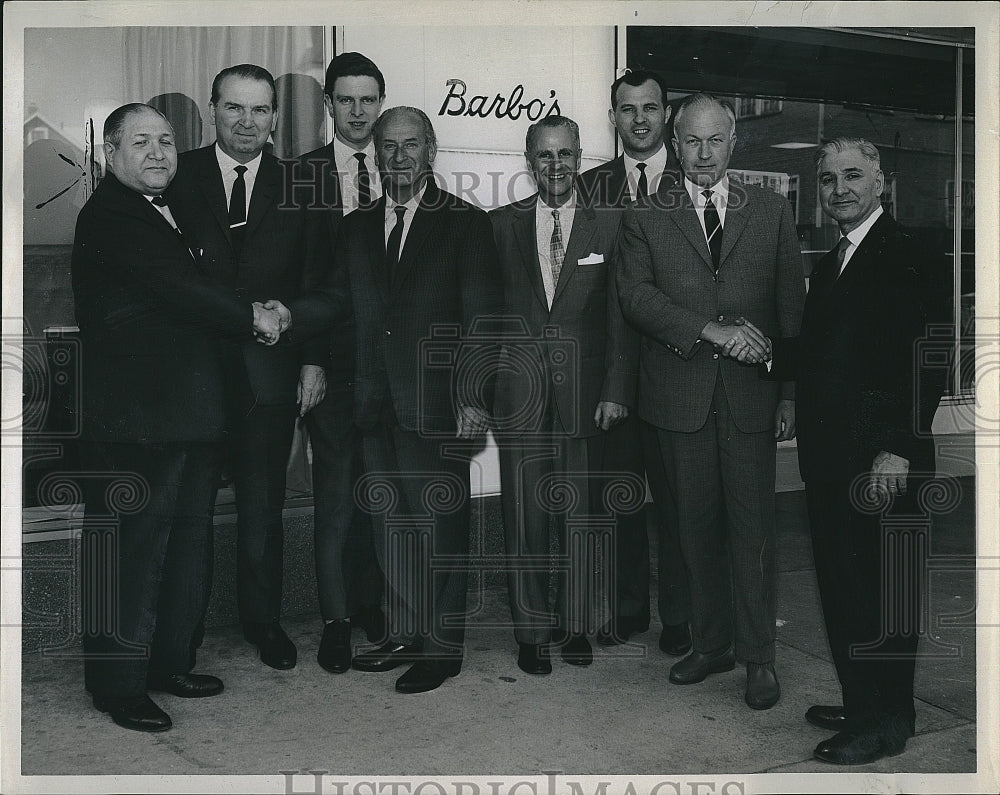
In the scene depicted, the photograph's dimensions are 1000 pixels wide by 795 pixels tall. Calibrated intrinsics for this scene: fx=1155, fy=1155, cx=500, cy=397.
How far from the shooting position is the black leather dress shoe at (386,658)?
4.39 metres

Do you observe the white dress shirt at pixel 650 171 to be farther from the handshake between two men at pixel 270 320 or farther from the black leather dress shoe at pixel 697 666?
the black leather dress shoe at pixel 697 666

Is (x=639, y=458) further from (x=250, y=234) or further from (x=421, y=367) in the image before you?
(x=250, y=234)

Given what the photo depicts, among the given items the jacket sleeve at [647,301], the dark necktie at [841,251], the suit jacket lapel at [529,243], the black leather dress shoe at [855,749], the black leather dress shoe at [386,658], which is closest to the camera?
the black leather dress shoe at [855,749]

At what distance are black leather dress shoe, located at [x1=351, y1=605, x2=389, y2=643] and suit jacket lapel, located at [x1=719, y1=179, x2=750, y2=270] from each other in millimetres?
1841

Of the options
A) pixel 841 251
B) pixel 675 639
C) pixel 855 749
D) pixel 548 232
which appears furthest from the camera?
pixel 675 639

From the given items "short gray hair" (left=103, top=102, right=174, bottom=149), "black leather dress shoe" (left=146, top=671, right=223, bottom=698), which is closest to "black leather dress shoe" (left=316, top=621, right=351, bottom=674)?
"black leather dress shoe" (left=146, top=671, right=223, bottom=698)

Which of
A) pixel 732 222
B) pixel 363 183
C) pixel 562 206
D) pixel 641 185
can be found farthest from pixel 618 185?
pixel 363 183

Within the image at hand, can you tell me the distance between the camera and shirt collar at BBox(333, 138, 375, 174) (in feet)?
14.1

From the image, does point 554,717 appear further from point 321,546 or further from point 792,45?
point 792,45

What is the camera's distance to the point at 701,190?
426 centimetres

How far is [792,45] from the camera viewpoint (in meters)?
4.26

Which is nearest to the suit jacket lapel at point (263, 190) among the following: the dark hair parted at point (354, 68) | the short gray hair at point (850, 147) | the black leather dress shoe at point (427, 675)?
the dark hair parted at point (354, 68)

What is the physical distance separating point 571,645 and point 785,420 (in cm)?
117

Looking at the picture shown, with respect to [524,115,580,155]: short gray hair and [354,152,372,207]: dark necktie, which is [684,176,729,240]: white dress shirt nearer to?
[524,115,580,155]: short gray hair
